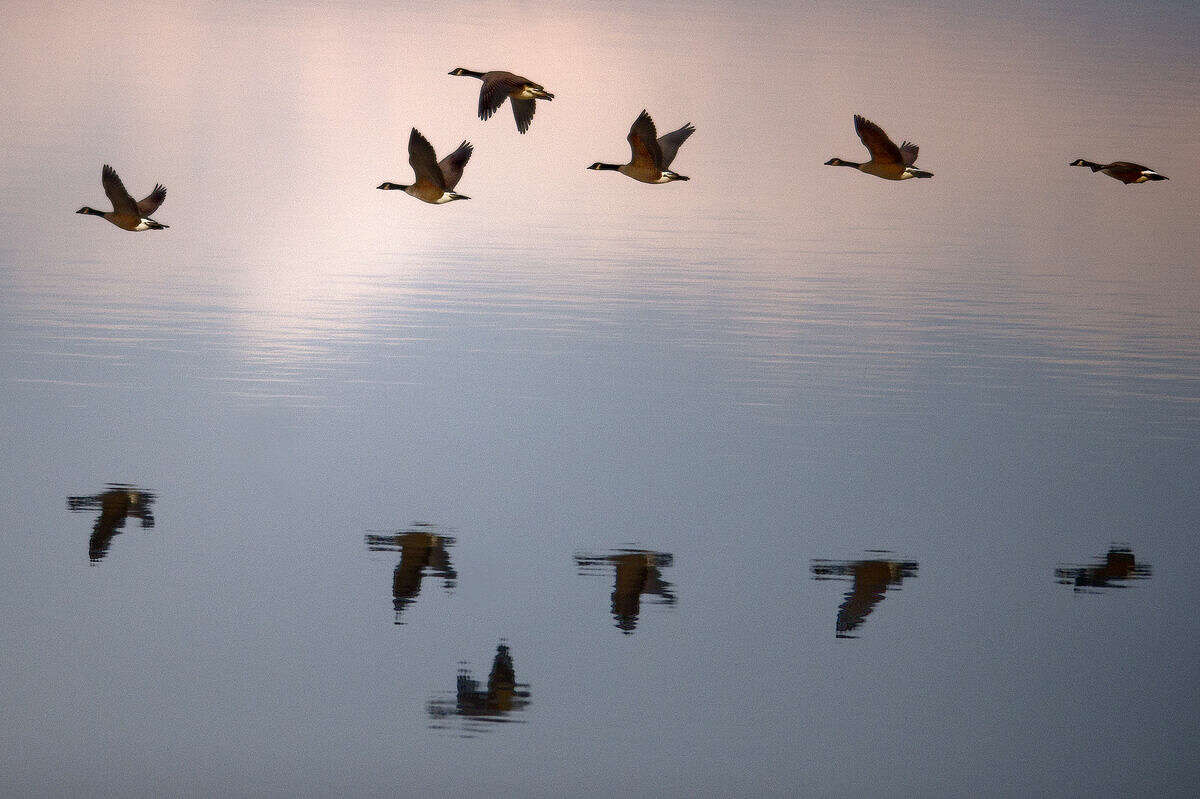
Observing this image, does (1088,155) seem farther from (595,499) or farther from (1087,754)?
(1087,754)

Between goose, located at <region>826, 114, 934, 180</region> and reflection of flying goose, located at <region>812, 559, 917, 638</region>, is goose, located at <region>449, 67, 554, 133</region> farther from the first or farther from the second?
reflection of flying goose, located at <region>812, 559, 917, 638</region>

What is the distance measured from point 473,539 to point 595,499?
5.55ft

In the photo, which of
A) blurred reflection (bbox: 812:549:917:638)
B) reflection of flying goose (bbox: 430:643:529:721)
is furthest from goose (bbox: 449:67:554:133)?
reflection of flying goose (bbox: 430:643:529:721)

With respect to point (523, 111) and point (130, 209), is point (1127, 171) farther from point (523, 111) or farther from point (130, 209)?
point (130, 209)

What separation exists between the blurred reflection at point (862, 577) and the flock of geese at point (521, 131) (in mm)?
4998

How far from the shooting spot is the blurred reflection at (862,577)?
13.0 meters

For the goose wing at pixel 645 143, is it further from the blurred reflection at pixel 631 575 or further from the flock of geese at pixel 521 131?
the blurred reflection at pixel 631 575

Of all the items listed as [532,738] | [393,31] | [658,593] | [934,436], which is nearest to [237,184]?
[934,436]

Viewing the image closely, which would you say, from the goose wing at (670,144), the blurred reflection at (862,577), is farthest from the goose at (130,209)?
the blurred reflection at (862,577)

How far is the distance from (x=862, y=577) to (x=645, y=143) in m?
6.08

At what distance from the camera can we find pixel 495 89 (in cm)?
1827

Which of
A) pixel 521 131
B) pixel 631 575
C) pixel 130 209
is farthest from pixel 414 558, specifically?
pixel 130 209

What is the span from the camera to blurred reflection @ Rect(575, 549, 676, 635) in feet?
42.4

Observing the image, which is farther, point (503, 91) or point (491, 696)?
point (503, 91)
